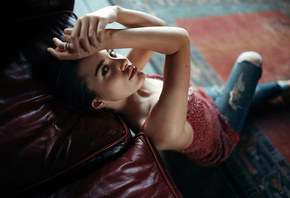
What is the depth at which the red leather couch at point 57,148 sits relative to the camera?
24.2 inches

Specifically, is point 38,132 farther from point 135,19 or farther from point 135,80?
point 135,19

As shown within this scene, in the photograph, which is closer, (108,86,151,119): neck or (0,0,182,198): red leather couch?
(0,0,182,198): red leather couch

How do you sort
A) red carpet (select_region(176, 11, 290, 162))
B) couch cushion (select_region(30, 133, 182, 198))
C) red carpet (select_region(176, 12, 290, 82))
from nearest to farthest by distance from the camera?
couch cushion (select_region(30, 133, 182, 198))
red carpet (select_region(176, 11, 290, 162))
red carpet (select_region(176, 12, 290, 82))

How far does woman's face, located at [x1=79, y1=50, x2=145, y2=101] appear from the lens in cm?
76

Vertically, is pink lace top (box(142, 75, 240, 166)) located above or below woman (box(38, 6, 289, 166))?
below

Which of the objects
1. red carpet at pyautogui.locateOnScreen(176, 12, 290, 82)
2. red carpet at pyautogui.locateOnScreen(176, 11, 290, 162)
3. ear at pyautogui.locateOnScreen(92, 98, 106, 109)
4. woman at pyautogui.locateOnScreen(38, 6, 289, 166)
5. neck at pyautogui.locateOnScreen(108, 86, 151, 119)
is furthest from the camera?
red carpet at pyautogui.locateOnScreen(176, 12, 290, 82)

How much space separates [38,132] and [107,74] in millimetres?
316

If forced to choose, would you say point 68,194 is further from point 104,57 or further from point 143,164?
point 104,57

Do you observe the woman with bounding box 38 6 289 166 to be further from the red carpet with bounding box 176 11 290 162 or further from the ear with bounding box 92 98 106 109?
the red carpet with bounding box 176 11 290 162

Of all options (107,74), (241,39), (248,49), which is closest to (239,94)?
(107,74)

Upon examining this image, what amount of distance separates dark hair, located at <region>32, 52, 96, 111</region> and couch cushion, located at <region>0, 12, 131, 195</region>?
35 millimetres

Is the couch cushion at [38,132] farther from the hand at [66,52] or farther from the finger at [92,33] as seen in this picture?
the finger at [92,33]

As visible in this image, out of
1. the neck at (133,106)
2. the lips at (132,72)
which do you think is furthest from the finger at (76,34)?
the neck at (133,106)

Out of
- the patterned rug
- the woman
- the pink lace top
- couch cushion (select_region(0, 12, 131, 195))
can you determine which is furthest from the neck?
the patterned rug
